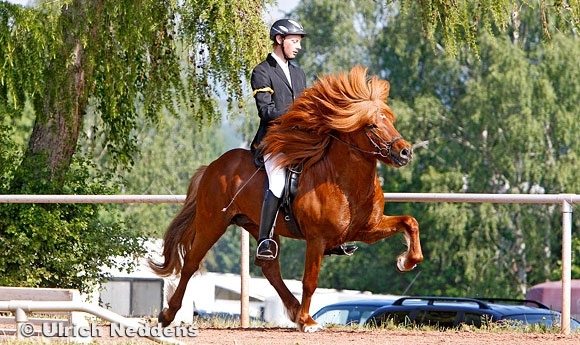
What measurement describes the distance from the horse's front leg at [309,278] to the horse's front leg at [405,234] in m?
0.40

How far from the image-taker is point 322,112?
29.0ft

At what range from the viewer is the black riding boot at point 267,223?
8.82 m

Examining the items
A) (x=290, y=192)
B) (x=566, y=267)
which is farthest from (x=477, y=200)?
(x=290, y=192)

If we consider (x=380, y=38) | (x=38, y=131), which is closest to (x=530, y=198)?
(x=38, y=131)

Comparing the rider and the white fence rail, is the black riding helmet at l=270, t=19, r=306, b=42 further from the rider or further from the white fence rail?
the white fence rail

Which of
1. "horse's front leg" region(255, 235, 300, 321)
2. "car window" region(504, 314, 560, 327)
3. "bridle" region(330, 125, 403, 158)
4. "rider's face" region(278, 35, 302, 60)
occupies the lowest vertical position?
"car window" region(504, 314, 560, 327)

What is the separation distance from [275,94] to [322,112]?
600 mm

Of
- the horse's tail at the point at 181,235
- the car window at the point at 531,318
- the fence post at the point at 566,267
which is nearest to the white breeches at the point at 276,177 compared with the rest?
the horse's tail at the point at 181,235

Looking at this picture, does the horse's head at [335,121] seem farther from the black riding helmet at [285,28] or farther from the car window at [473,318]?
the car window at [473,318]

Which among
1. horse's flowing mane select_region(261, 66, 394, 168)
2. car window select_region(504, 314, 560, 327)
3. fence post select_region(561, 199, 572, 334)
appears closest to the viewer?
horse's flowing mane select_region(261, 66, 394, 168)

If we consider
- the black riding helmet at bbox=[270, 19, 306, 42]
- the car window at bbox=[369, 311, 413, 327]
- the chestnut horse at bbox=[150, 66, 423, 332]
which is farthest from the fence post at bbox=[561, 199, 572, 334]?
the car window at bbox=[369, 311, 413, 327]

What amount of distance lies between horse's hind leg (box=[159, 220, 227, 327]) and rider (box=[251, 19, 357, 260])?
574mm

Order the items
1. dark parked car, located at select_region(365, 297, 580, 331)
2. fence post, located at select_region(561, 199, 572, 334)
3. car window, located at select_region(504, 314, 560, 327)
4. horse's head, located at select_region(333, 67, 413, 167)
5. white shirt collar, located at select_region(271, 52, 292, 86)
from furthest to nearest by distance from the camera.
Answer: dark parked car, located at select_region(365, 297, 580, 331), car window, located at select_region(504, 314, 560, 327), fence post, located at select_region(561, 199, 572, 334), white shirt collar, located at select_region(271, 52, 292, 86), horse's head, located at select_region(333, 67, 413, 167)

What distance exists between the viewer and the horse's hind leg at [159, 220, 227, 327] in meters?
9.57
